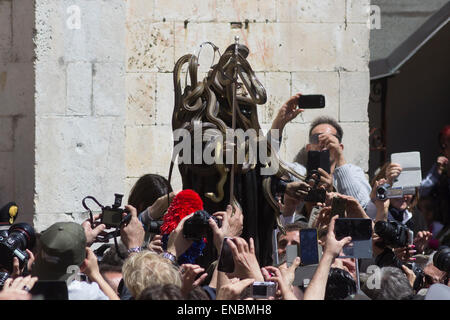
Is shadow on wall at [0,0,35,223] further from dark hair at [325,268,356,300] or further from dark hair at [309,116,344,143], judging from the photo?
dark hair at [325,268,356,300]

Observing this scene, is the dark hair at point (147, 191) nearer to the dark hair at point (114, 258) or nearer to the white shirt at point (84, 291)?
the dark hair at point (114, 258)

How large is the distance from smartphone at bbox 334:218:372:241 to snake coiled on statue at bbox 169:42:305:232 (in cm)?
135

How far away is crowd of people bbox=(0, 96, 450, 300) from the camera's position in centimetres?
462

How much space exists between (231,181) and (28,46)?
2.65 metres

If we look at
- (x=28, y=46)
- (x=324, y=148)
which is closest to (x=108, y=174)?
(x=28, y=46)

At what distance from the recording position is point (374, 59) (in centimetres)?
1023

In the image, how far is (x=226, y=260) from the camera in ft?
16.0

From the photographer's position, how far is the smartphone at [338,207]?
6039 millimetres

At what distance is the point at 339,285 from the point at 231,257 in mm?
516

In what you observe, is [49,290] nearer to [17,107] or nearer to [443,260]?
[443,260]

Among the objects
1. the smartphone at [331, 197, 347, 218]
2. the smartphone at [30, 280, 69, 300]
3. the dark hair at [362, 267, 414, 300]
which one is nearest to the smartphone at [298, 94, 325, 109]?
the smartphone at [331, 197, 347, 218]

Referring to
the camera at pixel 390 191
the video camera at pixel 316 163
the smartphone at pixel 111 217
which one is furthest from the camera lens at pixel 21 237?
the camera at pixel 390 191

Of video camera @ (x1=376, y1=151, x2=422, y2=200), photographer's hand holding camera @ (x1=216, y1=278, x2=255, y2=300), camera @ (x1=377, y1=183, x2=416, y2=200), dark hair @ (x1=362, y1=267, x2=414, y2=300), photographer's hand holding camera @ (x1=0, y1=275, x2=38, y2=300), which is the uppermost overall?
video camera @ (x1=376, y1=151, x2=422, y2=200)

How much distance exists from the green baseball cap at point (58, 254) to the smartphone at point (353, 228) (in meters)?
1.23
